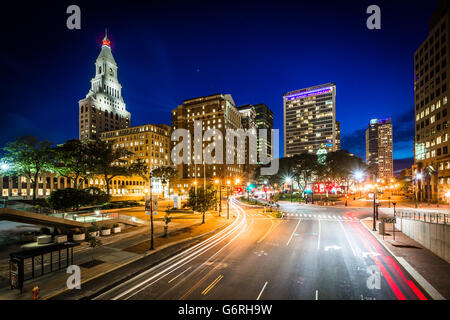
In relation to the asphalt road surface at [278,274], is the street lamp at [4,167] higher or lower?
higher

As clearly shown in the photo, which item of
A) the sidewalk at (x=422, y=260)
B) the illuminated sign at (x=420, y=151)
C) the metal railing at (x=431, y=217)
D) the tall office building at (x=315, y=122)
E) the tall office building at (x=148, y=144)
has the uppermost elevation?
the tall office building at (x=315, y=122)

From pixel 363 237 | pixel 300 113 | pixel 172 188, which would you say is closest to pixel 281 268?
pixel 363 237

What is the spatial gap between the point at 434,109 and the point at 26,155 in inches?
4002

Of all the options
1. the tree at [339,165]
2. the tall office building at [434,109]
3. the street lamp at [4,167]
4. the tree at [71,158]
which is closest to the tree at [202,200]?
the tree at [71,158]

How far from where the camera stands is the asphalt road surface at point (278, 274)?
1136cm

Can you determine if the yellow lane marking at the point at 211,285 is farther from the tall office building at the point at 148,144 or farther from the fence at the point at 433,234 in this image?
the tall office building at the point at 148,144

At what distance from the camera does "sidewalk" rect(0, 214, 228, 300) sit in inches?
460

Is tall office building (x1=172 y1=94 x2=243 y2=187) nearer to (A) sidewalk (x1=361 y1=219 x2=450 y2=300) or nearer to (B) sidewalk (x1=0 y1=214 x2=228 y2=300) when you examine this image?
(B) sidewalk (x1=0 y1=214 x2=228 y2=300)

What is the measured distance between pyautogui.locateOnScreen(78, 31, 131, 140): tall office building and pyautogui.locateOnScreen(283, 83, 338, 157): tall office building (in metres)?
148

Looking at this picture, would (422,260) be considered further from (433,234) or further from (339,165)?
(339,165)

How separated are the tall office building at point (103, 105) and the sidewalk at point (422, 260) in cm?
15981

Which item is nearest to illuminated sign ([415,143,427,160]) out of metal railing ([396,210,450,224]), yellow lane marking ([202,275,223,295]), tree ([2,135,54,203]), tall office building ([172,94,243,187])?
metal railing ([396,210,450,224])
